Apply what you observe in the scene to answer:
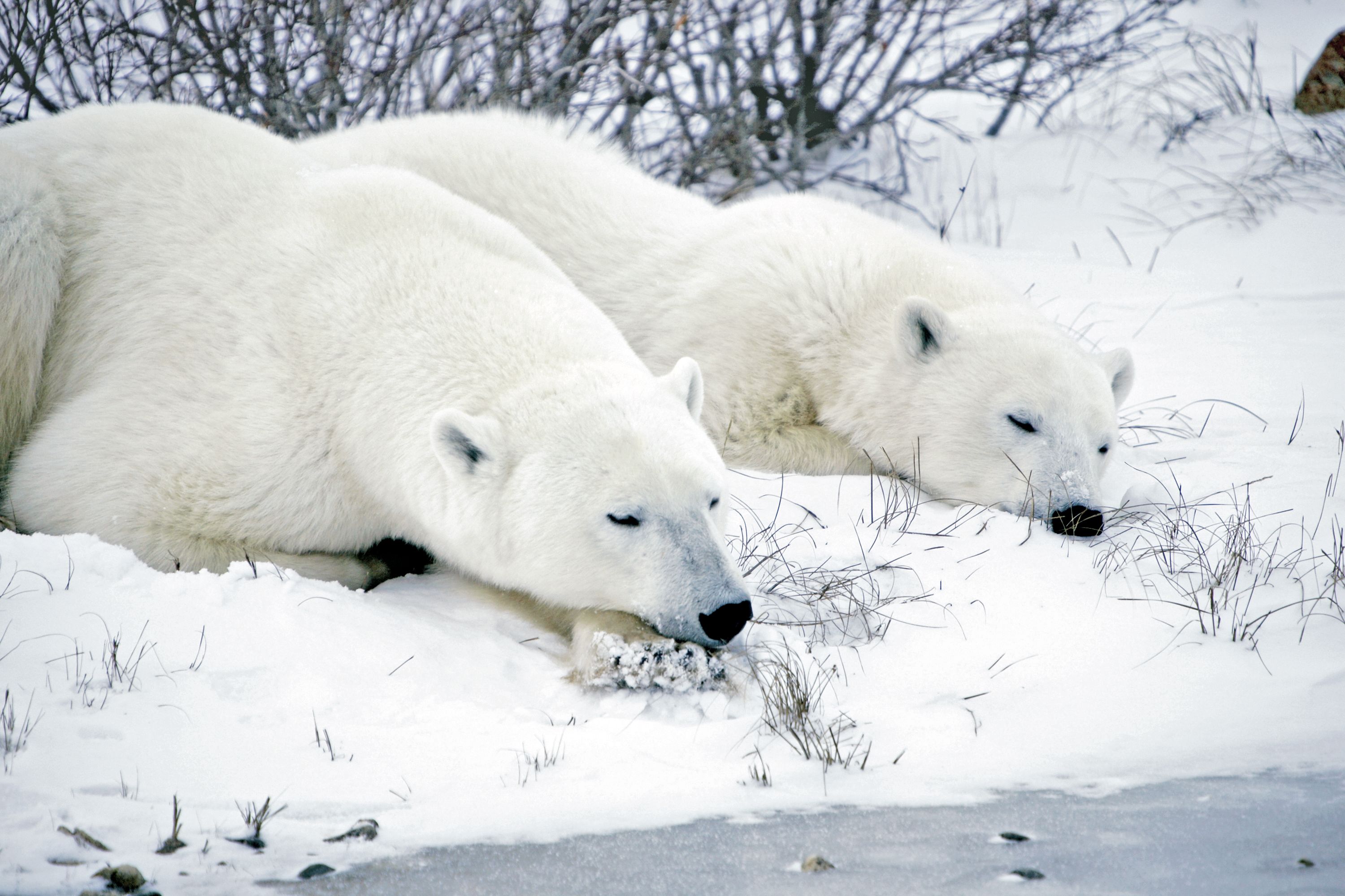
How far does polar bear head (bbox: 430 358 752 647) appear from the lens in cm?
289

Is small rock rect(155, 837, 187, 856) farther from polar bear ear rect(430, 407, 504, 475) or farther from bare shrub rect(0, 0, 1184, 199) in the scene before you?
bare shrub rect(0, 0, 1184, 199)

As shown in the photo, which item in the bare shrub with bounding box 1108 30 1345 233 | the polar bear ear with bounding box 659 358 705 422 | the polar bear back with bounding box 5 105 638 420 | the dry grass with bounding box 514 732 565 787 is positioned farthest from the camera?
the bare shrub with bounding box 1108 30 1345 233

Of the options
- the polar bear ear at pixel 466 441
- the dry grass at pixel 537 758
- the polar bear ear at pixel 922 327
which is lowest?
the dry grass at pixel 537 758

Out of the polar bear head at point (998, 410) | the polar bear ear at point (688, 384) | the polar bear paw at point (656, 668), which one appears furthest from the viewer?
the polar bear head at point (998, 410)

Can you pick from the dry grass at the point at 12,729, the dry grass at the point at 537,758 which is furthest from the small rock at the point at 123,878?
the dry grass at the point at 537,758

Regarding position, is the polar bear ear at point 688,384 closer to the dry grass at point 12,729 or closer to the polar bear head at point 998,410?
the polar bear head at point 998,410

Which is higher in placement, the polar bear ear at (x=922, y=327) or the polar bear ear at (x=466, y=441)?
the polar bear ear at (x=922, y=327)

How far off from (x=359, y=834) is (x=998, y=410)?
280 centimetres

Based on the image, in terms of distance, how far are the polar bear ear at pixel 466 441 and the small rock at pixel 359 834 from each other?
1.11m

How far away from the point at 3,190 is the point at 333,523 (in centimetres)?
158

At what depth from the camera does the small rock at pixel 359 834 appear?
6.91 feet

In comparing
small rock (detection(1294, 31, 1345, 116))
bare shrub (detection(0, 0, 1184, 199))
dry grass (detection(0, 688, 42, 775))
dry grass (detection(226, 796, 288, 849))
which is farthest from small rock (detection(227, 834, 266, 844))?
small rock (detection(1294, 31, 1345, 116))

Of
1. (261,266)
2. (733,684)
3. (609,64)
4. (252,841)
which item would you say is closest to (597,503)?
(733,684)

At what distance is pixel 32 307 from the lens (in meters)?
3.78
